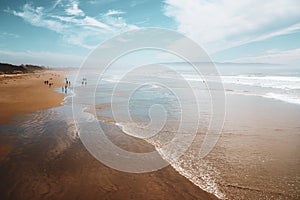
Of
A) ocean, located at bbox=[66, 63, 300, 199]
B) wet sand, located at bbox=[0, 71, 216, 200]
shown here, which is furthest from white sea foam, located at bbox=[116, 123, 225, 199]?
wet sand, located at bbox=[0, 71, 216, 200]

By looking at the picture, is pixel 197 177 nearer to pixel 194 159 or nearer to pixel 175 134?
pixel 194 159

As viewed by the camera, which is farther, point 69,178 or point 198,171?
point 198,171

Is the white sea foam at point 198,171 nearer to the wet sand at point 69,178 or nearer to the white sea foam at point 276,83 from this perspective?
the wet sand at point 69,178

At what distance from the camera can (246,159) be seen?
22.3 ft

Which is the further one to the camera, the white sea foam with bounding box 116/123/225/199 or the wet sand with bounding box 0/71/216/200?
the white sea foam with bounding box 116/123/225/199

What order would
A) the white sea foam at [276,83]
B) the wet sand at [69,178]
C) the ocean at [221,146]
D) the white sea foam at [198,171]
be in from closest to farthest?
1. the wet sand at [69,178]
2. the white sea foam at [198,171]
3. the ocean at [221,146]
4. the white sea foam at [276,83]

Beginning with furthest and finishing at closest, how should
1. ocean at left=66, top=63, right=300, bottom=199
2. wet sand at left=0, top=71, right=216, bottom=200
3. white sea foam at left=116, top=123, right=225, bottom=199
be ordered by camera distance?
ocean at left=66, top=63, right=300, bottom=199, white sea foam at left=116, top=123, right=225, bottom=199, wet sand at left=0, top=71, right=216, bottom=200

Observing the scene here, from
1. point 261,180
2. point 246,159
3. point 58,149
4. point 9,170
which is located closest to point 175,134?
point 246,159

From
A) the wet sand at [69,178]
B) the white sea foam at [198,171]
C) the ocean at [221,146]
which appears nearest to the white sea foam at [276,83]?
the ocean at [221,146]

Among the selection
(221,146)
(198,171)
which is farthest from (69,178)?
(221,146)

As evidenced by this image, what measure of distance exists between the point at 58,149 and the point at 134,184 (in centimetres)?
367

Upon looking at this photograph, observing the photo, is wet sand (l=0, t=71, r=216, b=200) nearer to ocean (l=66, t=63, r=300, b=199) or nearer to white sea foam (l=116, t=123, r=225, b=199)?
white sea foam (l=116, t=123, r=225, b=199)

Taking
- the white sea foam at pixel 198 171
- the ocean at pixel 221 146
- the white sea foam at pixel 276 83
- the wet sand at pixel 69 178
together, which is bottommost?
the wet sand at pixel 69 178

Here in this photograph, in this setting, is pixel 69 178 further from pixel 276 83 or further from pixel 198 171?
pixel 276 83
